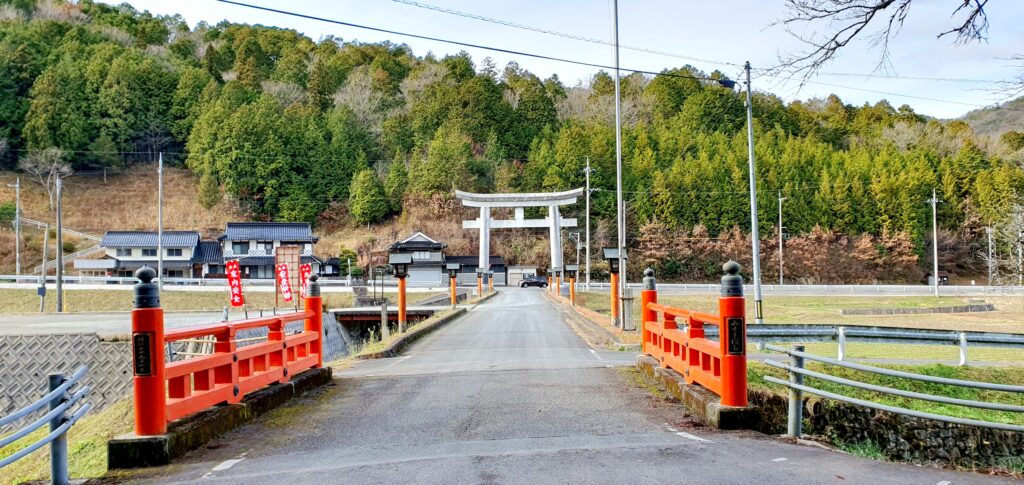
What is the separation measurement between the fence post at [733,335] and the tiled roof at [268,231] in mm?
60767

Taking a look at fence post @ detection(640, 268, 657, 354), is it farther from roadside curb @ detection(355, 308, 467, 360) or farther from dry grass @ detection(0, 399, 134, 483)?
roadside curb @ detection(355, 308, 467, 360)

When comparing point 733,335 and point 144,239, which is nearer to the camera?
point 733,335

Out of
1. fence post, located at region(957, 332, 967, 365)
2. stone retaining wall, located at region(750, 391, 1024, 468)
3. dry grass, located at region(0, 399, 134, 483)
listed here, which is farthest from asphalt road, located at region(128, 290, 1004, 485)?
fence post, located at region(957, 332, 967, 365)

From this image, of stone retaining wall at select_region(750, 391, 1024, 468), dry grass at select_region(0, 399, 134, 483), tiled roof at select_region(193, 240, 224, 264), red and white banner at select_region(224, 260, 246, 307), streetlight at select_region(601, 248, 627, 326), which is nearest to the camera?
dry grass at select_region(0, 399, 134, 483)

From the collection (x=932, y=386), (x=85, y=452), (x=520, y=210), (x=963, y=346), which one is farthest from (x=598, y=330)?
(x=520, y=210)

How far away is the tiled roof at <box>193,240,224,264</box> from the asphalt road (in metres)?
57.5

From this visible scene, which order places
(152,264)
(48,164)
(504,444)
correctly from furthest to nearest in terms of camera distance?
(48,164)
(152,264)
(504,444)

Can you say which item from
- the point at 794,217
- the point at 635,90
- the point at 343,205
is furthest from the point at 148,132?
the point at 794,217

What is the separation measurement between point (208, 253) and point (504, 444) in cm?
6314

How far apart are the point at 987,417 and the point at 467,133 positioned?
74.8m

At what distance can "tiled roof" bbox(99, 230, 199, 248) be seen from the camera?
59.2m

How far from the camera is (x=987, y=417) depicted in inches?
422

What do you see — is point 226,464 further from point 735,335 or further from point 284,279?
point 284,279

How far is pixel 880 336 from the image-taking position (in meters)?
13.8
